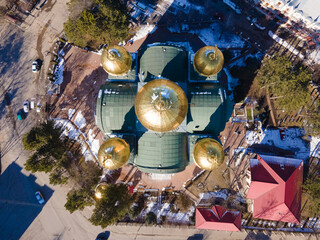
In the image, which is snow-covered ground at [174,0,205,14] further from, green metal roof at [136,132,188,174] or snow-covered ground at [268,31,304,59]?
green metal roof at [136,132,188,174]

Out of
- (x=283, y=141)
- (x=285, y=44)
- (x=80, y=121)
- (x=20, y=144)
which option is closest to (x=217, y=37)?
(x=285, y=44)

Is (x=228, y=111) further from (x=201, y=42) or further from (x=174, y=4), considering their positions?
(x=174, y=4)

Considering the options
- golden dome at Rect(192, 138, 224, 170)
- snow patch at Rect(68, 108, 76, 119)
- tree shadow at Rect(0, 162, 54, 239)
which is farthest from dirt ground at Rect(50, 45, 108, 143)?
golden dome at Rect(192, 138, 224, 170)

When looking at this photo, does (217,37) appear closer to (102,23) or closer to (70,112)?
(102,23)

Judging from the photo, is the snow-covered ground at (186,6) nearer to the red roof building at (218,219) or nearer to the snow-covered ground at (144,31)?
the snow-covered ground at (144,31)

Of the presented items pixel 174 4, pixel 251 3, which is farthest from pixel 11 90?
pixel 251 3
